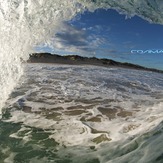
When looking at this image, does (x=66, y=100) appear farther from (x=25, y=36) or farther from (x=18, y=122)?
(x=18, y=122)

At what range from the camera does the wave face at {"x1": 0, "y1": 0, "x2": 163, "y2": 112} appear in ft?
27.5

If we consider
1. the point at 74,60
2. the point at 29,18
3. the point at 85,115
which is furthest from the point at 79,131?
the point at 74,60

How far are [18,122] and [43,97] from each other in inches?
141

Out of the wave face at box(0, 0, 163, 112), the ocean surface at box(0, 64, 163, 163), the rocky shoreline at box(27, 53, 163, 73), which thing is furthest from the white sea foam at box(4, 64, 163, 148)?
the rocky shoreline at box(27, 53, 163, 73)

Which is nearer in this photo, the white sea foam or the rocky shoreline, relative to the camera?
the white sea foam

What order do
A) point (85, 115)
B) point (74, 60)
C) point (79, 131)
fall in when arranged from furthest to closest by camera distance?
1. point (74, 60)
2. point (85, 115)
3. point (79, 131)

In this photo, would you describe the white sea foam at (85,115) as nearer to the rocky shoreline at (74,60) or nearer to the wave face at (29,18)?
the wave face at (29,18)

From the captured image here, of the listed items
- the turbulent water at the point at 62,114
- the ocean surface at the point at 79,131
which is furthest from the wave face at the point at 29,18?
the ocean surface at the point at 79,131

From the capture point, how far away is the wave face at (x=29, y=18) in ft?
27.5

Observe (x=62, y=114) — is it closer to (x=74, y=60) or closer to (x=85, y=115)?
(x=85, y=115)

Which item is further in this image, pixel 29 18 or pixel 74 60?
pixel 74 60

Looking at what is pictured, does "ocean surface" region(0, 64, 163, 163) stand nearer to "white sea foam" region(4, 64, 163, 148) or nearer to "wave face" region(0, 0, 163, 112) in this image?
"white sea foam" region(4, 64, 163, 148)

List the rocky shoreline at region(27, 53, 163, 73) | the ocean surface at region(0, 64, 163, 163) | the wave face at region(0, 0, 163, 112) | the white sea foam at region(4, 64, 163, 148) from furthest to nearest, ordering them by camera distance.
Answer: the rocky shoreline at region(27, 53, 163, 73)
the wave face at region(0, 0, 163, 112)
the white sea foam at region(4, 64, 163, 148)
the ocean surface at region(0, 64, 163, 163)

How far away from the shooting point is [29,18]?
31.1 ft
